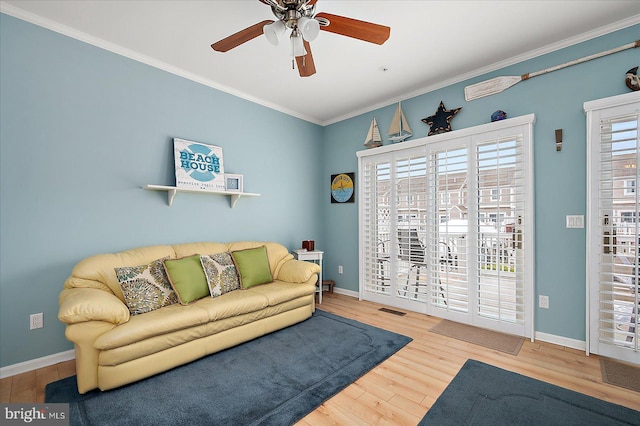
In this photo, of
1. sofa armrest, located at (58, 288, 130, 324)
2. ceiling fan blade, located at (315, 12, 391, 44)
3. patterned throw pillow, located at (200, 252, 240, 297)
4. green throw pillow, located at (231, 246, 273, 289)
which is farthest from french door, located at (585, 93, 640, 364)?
sofa armrest, located at (58, 288, 130, 324)

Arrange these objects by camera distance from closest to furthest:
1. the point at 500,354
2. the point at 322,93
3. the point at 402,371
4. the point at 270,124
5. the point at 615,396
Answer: the point at 615,396, the point at 402,371, the point at 500,354, the point at 322,93, the point at 270,124

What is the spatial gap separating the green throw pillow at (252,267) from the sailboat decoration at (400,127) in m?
2.33

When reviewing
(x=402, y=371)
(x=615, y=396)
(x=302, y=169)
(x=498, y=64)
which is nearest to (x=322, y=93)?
(x=302, y=169)

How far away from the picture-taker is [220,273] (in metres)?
2.93

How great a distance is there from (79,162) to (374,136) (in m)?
3.37

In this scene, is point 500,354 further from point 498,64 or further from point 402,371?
point 498,64

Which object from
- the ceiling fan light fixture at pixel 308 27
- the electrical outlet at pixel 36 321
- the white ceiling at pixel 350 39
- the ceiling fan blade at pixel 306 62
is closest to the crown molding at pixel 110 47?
the white ceiling at pixel 350 39

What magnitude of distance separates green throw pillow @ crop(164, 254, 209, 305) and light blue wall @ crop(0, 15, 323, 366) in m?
0.55

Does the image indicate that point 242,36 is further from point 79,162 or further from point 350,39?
point 79,162

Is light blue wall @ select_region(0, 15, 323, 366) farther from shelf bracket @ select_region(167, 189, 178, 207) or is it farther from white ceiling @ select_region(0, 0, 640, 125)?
white ceiling @ select_region(0, 0, 640, 125)

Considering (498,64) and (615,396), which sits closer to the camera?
(615,396)

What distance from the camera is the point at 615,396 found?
1.89 m

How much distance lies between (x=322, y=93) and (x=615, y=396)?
3.90 meters

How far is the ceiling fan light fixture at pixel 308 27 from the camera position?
67.8 inches
